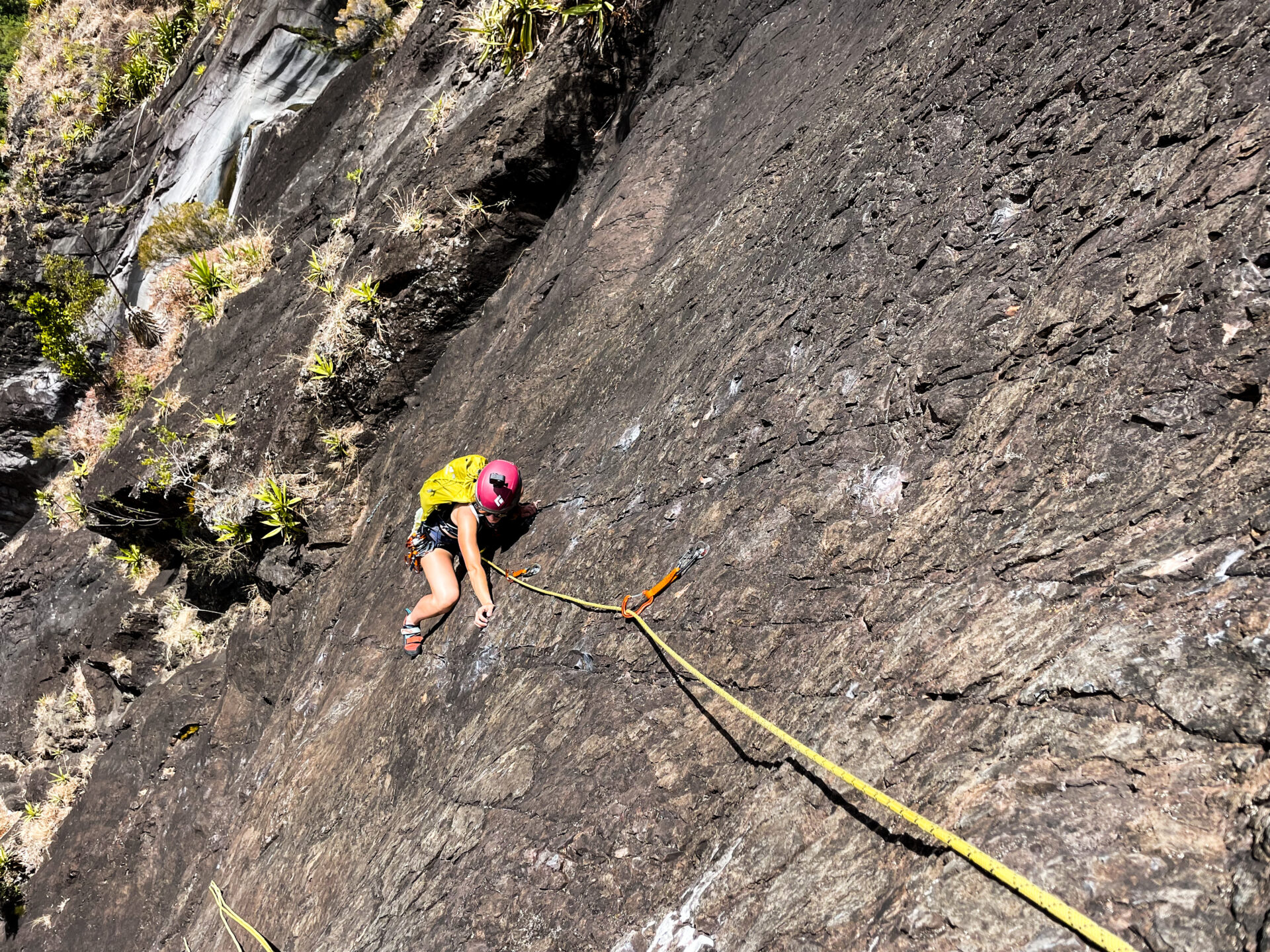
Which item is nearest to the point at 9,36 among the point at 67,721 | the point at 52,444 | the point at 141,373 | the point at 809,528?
the point at 52,444

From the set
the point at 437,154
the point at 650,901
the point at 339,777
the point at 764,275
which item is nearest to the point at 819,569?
the point at 650,901

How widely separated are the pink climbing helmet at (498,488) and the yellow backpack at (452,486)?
276 mm

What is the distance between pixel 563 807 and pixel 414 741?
163 cm

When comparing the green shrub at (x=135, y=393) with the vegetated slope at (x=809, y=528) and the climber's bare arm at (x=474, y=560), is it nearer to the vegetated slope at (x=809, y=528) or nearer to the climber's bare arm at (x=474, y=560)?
the vegetated slope at (x=809, y=528)

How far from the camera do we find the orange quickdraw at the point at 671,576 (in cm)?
391

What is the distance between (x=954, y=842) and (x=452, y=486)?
4.16m

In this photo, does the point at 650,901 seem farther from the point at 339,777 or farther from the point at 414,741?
the point at 339,777

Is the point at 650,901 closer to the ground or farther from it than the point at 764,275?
closer to the ground

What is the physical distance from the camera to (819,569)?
131 inches

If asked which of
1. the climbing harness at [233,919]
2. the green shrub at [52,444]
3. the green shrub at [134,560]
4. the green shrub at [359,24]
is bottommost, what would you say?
the climbing harness at [233,919]

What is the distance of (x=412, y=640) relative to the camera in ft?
17.6

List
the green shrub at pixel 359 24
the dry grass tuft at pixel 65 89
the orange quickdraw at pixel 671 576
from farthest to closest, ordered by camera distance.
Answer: the dry grass tuft at pixel 65 89 < the green shrub at pixel 359 24 < the orange quickdraw at pixel 671 576

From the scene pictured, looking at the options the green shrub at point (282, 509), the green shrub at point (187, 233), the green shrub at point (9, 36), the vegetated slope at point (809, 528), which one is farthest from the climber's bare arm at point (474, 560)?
the green shrub at point (9, 36)

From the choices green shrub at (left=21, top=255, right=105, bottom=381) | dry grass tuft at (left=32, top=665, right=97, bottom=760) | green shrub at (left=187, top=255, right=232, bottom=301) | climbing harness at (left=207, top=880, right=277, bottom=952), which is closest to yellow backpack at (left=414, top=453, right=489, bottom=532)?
climbing harness at (left=207, top=880, right=277, bottom=952)
